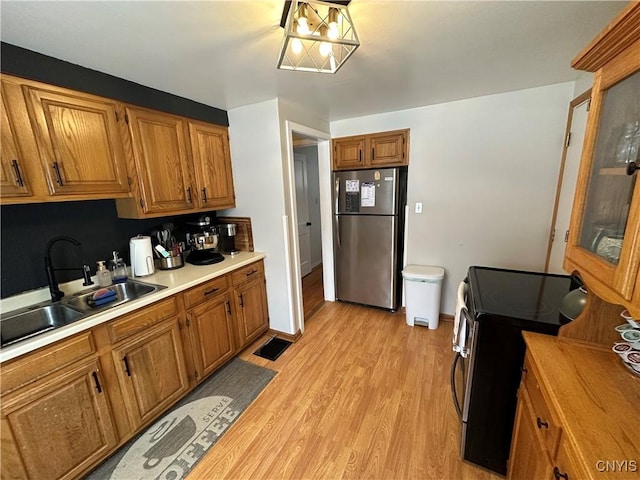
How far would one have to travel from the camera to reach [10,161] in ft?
4.22

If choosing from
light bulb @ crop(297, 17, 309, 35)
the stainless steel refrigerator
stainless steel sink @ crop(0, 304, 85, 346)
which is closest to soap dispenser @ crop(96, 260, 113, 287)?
stainless steel sink @ crop(0, 304, 85, 346)

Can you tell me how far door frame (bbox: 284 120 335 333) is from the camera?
7.72 feet

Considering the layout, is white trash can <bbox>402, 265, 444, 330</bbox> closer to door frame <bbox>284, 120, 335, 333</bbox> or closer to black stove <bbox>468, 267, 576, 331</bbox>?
black stove <bbox>468, 267, 576, 331</bbox>

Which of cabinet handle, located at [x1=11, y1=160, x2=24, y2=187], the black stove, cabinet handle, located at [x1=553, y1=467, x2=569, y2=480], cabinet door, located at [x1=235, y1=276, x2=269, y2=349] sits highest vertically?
cabinet handle, located at [x1=11, y1=160, x2=24, y2=187]

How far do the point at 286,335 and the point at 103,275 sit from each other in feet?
5.26

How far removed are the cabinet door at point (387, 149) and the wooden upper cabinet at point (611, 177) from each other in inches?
70.9

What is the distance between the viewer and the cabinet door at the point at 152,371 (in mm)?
1515

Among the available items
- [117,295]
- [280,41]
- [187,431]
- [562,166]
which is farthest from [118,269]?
[562,166]

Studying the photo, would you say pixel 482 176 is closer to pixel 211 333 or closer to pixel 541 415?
pixel 541 415

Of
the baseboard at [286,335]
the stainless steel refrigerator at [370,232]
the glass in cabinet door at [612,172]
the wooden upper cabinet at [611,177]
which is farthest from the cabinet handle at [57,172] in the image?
the glass in cabinet door at [612,172]

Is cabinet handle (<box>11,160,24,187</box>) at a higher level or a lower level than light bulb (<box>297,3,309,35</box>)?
lower

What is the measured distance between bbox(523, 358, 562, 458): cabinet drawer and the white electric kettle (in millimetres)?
2383

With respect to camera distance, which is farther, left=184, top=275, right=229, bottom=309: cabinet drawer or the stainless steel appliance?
left=184, top=275, right=229, bottom=309: cabinet drawer

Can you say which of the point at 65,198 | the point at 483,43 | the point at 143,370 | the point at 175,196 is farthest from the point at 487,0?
the point at 143,370
